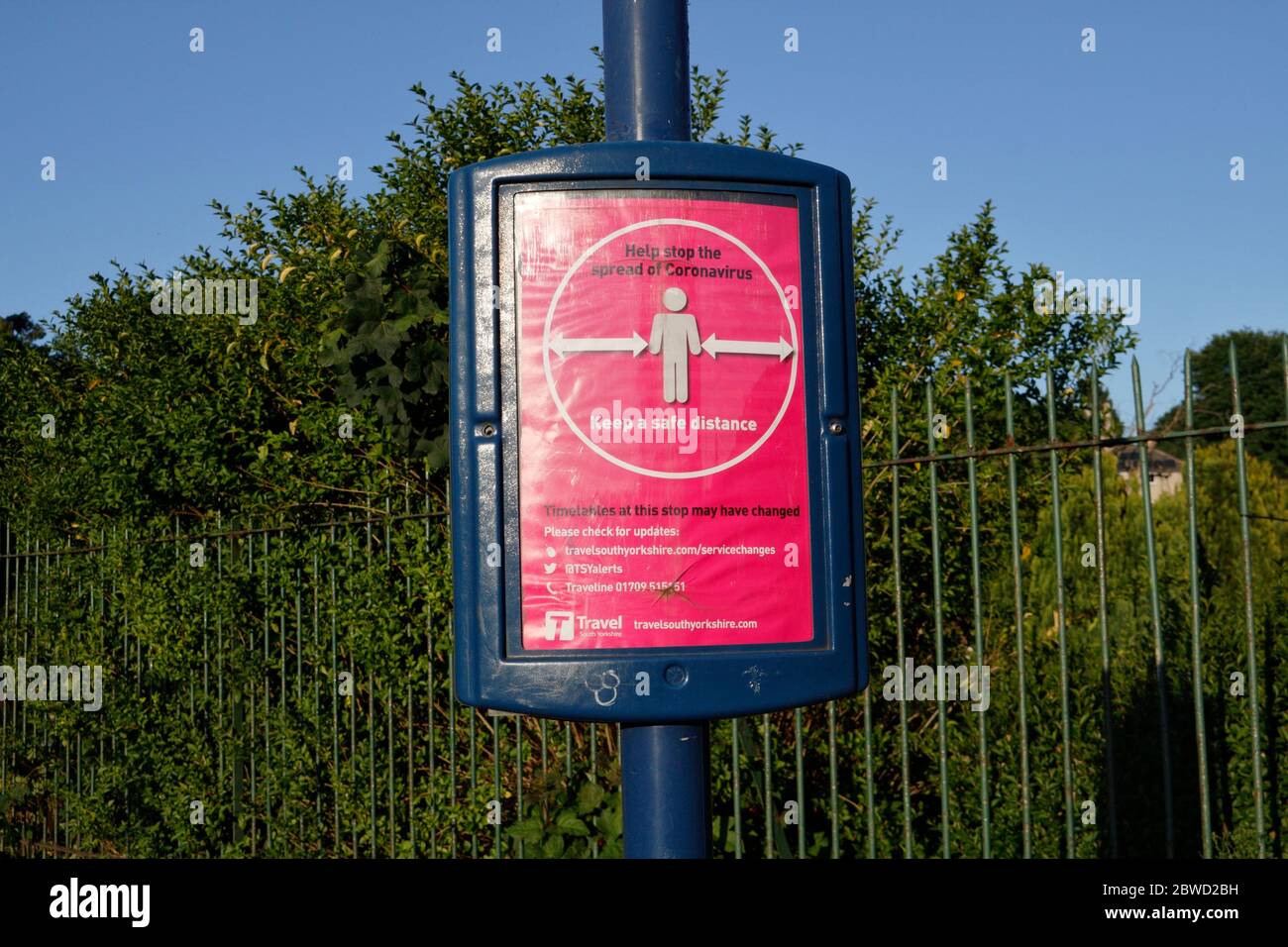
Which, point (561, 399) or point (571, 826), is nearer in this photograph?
point (561, 399)

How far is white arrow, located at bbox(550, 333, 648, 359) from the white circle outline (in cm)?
3

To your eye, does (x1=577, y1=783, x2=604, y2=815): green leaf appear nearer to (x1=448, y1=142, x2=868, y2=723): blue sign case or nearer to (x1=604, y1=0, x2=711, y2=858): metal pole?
(x1=604, y1=0, x2=711, y2=858): metal pole

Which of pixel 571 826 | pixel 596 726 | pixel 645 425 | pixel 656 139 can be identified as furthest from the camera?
pixel 596 726

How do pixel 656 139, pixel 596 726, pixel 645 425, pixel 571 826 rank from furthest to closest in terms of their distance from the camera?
pixel 596 726 → pixel 571 826 → pixel 656 139 → pixel 645 425

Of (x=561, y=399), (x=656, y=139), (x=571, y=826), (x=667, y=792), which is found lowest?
(x=571, y=826)

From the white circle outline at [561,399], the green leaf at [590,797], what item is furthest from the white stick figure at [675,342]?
the green leaf at [590,797]

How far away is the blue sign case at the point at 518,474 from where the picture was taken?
7.98 ft

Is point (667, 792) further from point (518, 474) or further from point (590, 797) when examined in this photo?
point (590, 797)

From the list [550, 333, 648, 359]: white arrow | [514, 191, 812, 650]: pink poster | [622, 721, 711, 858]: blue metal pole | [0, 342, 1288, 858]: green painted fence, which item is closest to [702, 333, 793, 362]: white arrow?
[514, 191, 812, 650]: pink poster

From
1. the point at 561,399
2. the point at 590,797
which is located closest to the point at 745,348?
the point at 561,399

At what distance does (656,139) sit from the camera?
2590mm

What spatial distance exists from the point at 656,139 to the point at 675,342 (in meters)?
0.45

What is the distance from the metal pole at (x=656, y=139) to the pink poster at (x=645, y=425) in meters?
0.20
